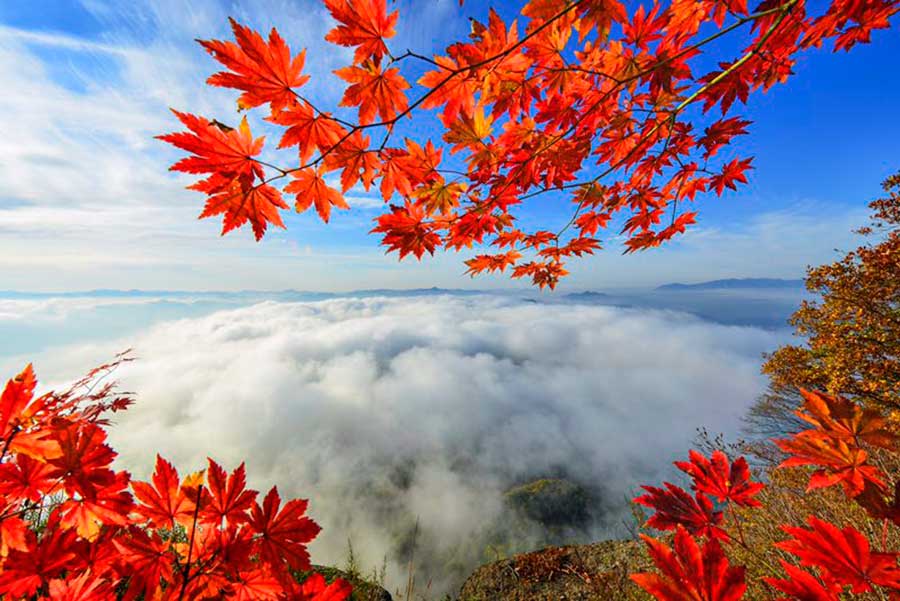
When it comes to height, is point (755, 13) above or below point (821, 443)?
above

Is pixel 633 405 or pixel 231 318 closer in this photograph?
pixel 633 405

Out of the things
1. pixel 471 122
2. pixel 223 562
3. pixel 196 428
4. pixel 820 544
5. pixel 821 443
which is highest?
pixel 471 122

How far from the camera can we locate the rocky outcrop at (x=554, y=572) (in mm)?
6398

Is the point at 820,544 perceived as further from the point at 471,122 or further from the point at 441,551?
the point at 441,551

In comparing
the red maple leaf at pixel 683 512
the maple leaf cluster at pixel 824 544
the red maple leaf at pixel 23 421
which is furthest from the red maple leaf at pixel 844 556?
the red maple leaf at pixel 23 421

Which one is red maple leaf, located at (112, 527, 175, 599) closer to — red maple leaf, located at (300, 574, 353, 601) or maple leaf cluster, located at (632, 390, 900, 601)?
red maple leaf, located at (300, 574, 353, 601)

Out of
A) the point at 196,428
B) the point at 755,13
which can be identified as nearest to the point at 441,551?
the point at 755,13

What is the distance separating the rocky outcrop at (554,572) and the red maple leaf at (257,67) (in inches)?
301

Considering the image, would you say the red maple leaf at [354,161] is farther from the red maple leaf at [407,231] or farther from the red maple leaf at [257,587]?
the red maple leaf at [257,587]

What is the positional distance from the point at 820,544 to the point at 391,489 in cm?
5520

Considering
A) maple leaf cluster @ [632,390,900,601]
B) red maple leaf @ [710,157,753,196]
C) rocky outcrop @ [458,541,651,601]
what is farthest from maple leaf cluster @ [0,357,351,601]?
rocky outcrop @ [458,541,651,601]

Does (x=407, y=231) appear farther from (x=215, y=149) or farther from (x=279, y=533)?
(x=279, y=533)

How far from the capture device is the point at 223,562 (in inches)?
59.9

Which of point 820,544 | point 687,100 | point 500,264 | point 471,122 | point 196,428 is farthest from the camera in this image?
point 196,428
